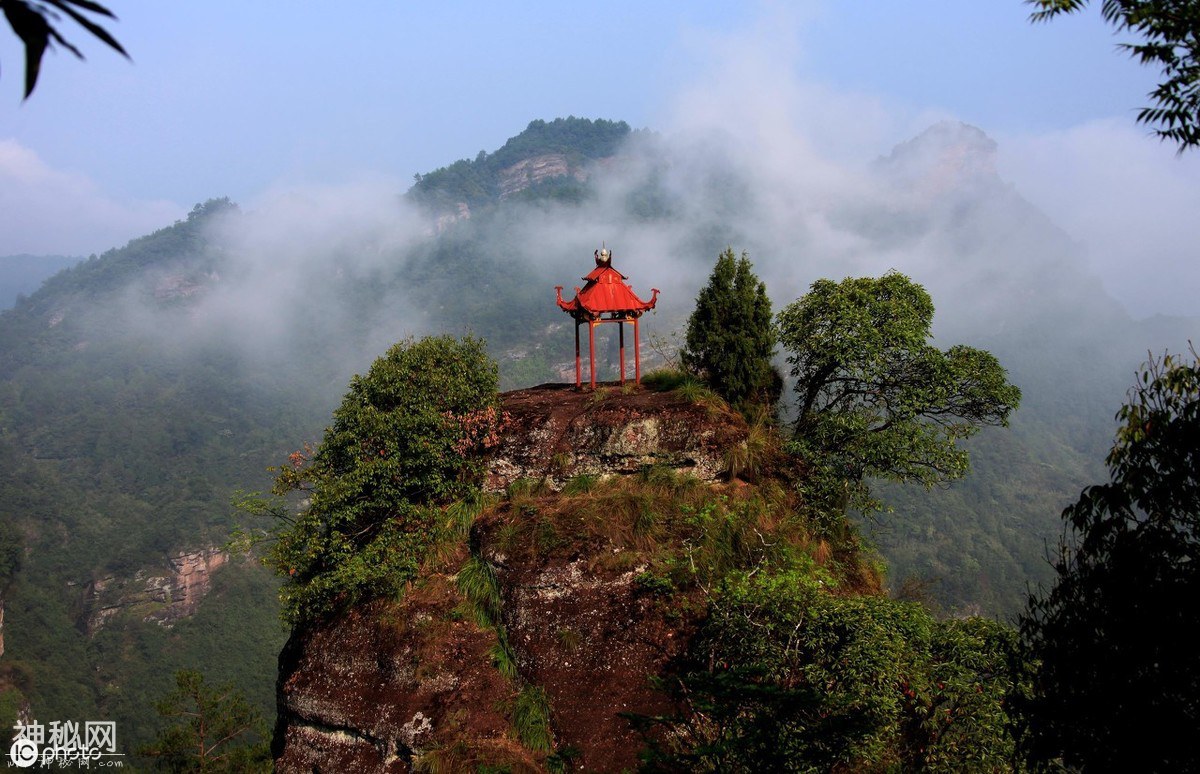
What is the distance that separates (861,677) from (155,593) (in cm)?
10646

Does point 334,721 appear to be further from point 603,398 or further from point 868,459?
point 868,459

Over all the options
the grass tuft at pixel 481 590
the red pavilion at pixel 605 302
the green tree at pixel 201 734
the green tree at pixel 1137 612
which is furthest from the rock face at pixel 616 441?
the green tree at pixel 201 734

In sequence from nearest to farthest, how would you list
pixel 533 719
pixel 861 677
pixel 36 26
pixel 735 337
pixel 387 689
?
pixel 36 26, pixel 861 677, pixel 533 719, pixel 387 689, pixel 735 337

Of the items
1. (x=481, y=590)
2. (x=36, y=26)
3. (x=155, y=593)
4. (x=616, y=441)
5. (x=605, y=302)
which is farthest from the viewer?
(x=155, y=593)

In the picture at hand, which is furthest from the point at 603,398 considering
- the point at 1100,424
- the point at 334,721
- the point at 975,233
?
the point at 975,233

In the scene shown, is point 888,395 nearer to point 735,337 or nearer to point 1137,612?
point 735,337

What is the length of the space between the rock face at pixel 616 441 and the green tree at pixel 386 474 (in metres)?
0.76

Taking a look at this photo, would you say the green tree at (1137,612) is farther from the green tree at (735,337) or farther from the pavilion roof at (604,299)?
the pavilion roof at (604,299)

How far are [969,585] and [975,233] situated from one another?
472 ft

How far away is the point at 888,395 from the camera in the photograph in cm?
1603

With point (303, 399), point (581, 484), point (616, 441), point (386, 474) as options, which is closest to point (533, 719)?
point (581, 484)

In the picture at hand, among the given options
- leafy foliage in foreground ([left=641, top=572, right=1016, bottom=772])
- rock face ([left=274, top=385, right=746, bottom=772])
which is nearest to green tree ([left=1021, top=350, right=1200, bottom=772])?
leafy foliage in foreground ([left=641, top=572, right=1016, bottom=772])

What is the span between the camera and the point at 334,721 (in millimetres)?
12461

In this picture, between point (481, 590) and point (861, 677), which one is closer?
point (861, 677)
